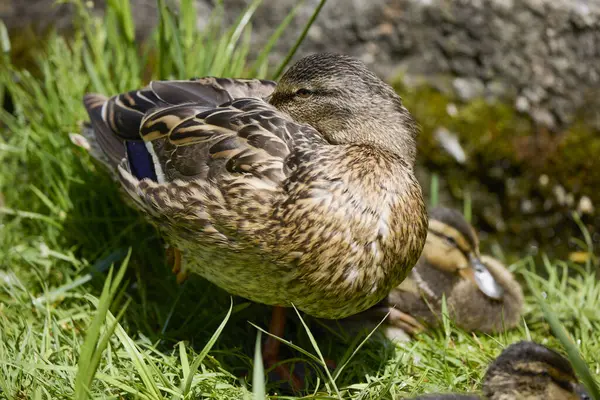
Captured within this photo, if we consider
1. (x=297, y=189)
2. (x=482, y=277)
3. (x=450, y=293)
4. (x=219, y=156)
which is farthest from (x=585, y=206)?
(x=219, y=156)

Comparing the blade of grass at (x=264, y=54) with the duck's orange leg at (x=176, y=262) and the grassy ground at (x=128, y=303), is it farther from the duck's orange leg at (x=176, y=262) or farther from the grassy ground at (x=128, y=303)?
the duck's orange leg at (x=176, y=262)

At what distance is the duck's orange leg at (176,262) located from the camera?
127 inches

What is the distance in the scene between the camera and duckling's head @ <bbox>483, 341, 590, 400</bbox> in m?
2.49

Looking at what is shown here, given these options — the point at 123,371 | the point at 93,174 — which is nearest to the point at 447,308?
the point at 123,371

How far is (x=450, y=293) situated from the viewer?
11.3ft

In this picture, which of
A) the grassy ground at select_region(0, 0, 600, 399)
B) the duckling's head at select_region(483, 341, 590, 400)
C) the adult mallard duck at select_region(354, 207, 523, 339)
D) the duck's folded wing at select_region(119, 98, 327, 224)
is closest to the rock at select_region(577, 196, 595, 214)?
the grassy ground at select_region(0, 0, 600, 399)

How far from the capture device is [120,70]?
3982 mm

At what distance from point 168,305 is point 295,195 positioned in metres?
1.03

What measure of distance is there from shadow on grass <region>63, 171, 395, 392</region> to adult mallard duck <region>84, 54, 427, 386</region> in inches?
12.7

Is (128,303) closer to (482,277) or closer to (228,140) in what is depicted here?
(228,140)

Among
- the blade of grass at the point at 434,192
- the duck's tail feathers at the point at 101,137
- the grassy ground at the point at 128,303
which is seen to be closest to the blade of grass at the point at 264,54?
the grassy ground at the point at 128,303

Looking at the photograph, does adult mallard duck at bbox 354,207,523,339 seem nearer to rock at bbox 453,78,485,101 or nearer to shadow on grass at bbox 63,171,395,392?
shadow on grass at bbox 63,171,395,392

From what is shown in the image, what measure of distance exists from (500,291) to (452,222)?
1.24ft

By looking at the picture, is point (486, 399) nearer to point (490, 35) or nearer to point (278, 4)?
point (490, 35)
